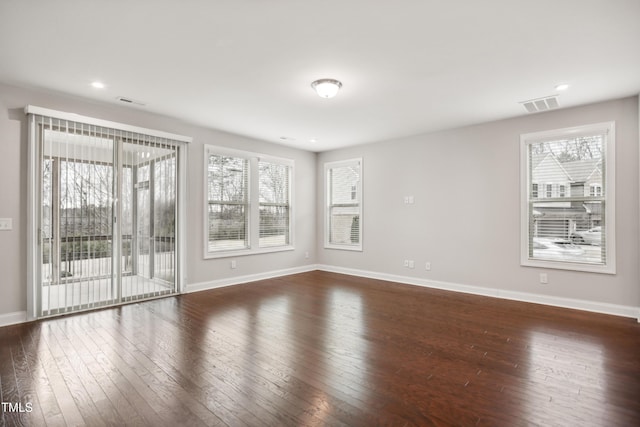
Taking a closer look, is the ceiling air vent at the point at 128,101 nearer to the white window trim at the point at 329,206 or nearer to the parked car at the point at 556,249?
the white window trim at the point at 329,206

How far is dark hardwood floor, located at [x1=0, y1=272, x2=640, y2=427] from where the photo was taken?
201 cm

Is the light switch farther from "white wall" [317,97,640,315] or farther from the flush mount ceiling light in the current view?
"white wall" [317,97,640,315]

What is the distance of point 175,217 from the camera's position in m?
4.99

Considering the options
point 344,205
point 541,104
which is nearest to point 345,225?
point 344,205

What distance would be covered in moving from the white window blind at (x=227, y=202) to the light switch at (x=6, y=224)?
2.41 meters

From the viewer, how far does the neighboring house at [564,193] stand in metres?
4.21

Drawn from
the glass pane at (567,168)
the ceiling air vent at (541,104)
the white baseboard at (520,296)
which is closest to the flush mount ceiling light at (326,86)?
the ceiling air vent at (541,104)

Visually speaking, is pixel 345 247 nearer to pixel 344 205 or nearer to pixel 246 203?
pixel 344 205

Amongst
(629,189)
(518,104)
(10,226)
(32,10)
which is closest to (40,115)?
(10,226)

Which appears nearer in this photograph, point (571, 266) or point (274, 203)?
point (571, 266)

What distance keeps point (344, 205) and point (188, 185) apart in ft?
10.3

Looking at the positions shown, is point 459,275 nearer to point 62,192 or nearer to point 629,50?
point 629,50

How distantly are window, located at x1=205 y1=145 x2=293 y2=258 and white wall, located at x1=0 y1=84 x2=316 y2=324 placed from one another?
0.15 m

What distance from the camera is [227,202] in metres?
5.71
